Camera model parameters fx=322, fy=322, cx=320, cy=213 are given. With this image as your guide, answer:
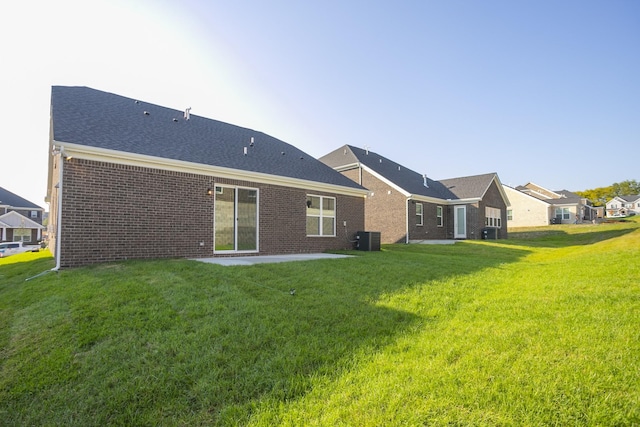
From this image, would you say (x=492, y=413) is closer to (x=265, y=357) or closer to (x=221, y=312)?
(x=265, y=357)

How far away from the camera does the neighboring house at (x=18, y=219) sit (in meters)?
40.6

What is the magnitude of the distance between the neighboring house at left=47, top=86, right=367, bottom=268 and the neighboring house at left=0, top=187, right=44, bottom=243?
42.5 meters

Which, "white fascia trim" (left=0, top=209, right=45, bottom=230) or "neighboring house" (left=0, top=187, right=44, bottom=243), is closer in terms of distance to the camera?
"neighboring house" (left=0, top=187, right=44, bottom=243)

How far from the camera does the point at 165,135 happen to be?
34.5ft

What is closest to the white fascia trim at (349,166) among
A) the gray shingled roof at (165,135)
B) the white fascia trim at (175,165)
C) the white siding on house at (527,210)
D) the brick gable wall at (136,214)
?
the gray shingled roof at (165,135)

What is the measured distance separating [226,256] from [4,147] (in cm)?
1441

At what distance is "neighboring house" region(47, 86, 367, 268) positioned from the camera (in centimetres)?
765

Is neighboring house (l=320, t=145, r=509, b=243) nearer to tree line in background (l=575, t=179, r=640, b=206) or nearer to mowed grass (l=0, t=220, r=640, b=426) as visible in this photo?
mowed grass (l=0, t=220, r=640, b=426)

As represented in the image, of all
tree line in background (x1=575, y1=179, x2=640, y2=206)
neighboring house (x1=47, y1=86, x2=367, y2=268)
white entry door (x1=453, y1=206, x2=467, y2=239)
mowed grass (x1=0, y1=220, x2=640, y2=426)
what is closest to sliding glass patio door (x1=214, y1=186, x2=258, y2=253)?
neighboring house (x1=47, y1=86, x2=367, y2=268)

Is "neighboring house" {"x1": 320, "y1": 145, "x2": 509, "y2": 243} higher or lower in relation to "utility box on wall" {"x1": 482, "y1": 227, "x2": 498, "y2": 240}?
higher

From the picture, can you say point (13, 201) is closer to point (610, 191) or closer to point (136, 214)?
point (136, 214)

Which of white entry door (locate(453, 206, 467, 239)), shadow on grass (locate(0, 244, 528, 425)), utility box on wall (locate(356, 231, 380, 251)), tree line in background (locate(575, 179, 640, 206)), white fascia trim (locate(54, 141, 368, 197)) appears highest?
tree line in background (locate(575, 179, 640, 206))

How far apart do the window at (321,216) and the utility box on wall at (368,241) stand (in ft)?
4.16

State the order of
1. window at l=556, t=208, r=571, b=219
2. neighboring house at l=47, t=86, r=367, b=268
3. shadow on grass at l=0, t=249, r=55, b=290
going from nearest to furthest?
neighboring house at l=47, t=86, r=367, b=268 < shadow on grass at l=0, t=249, r=55, b=290 < window at l=556, t=208, r=571, b=219
